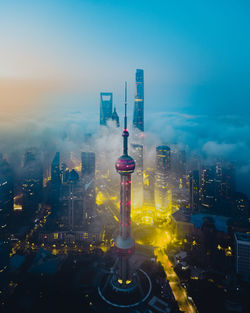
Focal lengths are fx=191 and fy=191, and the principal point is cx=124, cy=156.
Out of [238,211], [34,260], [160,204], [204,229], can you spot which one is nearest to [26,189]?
[34,260]

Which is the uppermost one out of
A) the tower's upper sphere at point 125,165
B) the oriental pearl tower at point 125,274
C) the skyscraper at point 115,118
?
the skyscraper at point 115,118

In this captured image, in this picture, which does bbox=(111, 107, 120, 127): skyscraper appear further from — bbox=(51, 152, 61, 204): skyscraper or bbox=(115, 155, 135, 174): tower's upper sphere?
bbox=(115, 155, 135, 174): tower's upper sphere

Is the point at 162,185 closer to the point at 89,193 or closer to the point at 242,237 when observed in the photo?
the point at 89,193

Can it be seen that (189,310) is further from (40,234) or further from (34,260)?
(40,234)

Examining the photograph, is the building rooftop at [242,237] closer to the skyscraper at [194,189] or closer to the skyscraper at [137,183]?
the skyscraper at [194,189]

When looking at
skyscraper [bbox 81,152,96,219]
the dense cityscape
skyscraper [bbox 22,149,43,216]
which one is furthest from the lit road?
skyscraper [bbox 22,149,43,216]

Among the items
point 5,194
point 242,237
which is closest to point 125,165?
point 242,237

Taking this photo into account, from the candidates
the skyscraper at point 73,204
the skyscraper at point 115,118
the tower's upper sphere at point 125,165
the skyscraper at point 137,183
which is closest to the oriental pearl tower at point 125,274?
the tower's upper sphere at point 125,165
